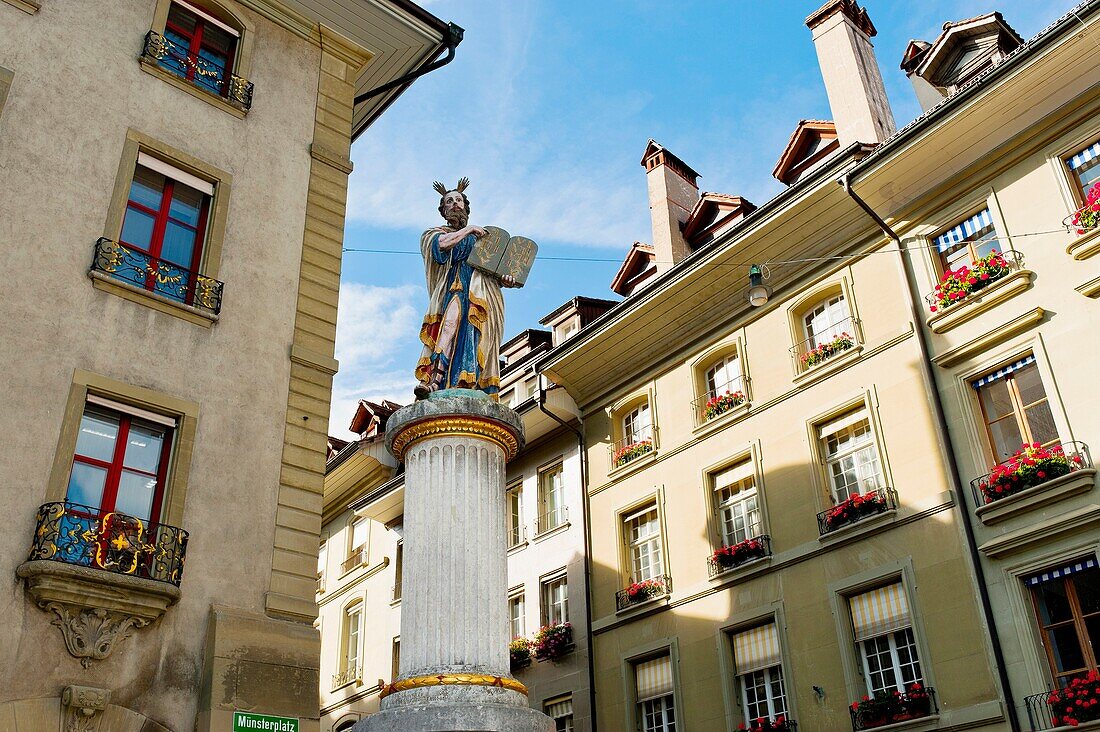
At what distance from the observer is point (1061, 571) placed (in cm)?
1616

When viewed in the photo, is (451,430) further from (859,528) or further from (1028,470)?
(859,528)

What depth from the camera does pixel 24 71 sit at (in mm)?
12859

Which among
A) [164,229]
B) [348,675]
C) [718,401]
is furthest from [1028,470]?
[348,675]

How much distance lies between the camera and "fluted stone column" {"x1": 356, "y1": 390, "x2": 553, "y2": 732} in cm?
917

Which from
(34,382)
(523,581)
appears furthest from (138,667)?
(523,581)

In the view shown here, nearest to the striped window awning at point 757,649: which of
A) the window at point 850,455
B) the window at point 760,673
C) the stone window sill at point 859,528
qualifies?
the window at point 760,673

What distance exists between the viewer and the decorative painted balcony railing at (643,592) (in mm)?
22984

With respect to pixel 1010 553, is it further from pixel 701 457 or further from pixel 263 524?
pixel 263 524

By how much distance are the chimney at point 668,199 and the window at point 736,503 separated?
6.78 metres

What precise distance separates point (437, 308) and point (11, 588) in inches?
207

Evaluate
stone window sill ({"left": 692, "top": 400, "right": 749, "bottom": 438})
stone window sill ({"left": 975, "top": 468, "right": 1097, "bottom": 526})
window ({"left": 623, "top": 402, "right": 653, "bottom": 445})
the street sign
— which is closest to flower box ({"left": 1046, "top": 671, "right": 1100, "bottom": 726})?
stone window sill ({"left": 975, "top": 468, "right": 1097, "bottom": 526})

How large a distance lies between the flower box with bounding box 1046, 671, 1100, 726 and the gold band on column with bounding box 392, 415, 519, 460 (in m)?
10.0

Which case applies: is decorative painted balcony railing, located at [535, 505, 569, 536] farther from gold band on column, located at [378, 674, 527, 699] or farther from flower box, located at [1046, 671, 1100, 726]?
gold band on column, located at [378, 674, 527, 699]

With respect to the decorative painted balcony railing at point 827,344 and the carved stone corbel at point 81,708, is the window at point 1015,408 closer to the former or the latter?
the decorative painted balcony railing at point 827,344
